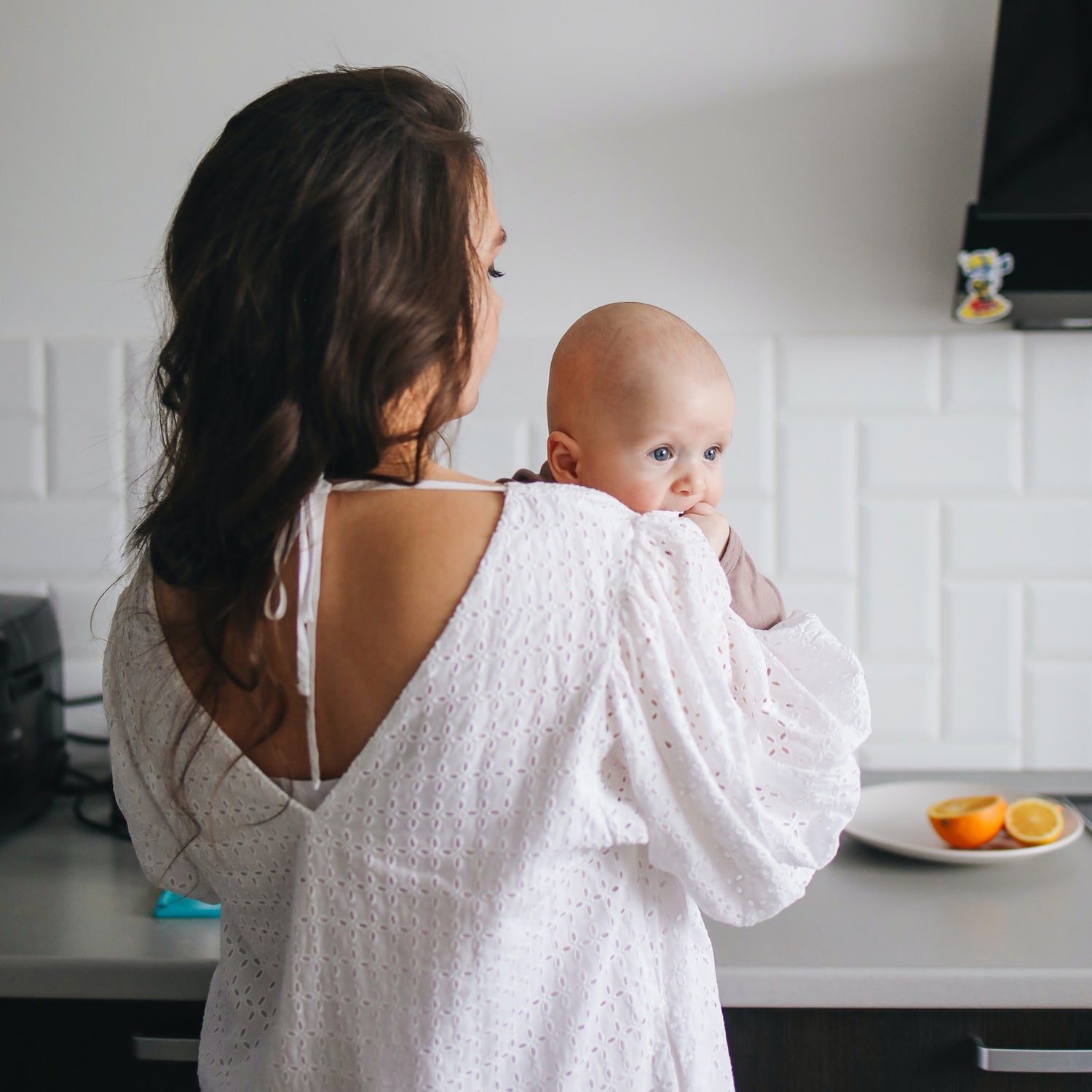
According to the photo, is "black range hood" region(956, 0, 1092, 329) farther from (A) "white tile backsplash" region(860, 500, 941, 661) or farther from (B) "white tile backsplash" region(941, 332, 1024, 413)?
(A) "white tile backsplash" region(860, 500, 941, 661)

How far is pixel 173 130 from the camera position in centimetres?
162

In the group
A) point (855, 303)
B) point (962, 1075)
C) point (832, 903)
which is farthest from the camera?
point (855, 303)

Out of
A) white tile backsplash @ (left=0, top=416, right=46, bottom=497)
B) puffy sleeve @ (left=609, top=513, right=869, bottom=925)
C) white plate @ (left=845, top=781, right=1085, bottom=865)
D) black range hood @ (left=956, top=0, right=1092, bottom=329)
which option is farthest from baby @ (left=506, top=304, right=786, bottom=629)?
white tile backsplash @ (left=0, top=416, right=46, bottom=497)

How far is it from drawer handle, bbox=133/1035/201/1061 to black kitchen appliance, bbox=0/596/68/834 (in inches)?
18.8

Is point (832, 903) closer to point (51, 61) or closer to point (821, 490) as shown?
point (821, 490)

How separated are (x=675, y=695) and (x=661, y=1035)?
278 mm

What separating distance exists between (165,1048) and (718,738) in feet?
2.37

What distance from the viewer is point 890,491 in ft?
5.29

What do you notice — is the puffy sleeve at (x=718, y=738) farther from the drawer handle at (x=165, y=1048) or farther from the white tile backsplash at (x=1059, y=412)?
the white tile backsplash at (x=1059, y=412)

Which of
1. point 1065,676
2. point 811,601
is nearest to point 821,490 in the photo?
point 811,601

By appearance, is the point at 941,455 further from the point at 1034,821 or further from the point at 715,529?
the point at 715,529

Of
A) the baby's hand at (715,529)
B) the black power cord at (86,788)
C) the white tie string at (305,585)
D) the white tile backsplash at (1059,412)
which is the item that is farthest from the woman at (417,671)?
the white tile backsplash at (1059,412)

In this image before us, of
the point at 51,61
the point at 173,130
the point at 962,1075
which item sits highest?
the point at 51,61

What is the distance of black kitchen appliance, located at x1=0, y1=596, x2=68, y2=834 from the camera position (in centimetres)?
143
